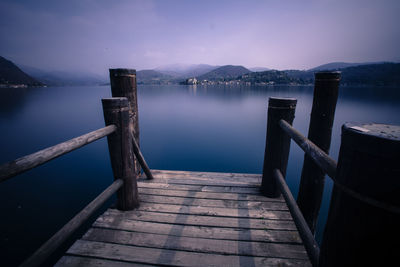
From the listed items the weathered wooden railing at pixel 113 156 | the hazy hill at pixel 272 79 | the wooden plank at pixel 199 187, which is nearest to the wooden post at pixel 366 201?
the weathered wooden railing at pixel 113 156

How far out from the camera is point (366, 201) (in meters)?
0.66

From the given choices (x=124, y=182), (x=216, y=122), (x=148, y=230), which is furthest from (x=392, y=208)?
(x=216, y=122)

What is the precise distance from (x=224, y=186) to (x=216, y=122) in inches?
808

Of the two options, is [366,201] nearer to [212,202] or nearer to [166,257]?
[166,257]

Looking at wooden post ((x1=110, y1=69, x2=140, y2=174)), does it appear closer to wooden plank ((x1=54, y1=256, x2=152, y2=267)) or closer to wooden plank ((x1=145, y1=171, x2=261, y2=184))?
wooden plank ((x1=145, y1=171, x2=261, y2=184))

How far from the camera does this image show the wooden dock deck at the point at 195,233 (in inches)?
79.6

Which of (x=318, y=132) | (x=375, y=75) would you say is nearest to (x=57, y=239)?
(x=318, y=132)

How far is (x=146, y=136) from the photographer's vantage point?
17469 mm

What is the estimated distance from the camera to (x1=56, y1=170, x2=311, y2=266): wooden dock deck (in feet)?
6.63

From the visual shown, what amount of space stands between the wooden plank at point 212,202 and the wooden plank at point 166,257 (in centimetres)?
88

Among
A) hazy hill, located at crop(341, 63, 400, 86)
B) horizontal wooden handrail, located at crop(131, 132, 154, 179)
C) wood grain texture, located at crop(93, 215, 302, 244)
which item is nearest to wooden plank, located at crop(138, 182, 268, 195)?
horizontal wooden handrail, located at crop(131, 132, 154, 179)

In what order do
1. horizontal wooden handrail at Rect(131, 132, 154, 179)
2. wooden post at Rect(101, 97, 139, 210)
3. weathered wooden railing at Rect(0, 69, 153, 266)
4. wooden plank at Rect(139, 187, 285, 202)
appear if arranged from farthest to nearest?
horizontal wooden handrail at Rect(131, 132, 154, 179) < wooden plank at Rect(139, 187, 285, 202) < wooden post at Rect(101, 97, 139, 210) < weathered wooden railing at Rect(0, 69, 153, 266)

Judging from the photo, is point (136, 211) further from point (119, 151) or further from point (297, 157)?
point (297, 157)

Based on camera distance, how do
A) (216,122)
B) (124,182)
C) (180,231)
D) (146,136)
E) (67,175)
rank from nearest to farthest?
(180,231) → (124,182) → (67,175) → (146,136) → (216,122)
